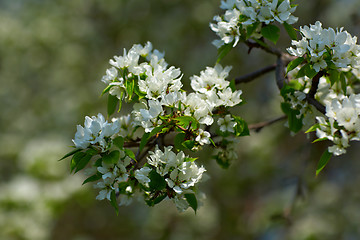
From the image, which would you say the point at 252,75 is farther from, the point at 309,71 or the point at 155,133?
the point at 155,133

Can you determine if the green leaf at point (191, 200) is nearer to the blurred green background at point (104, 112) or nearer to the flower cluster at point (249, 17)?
the flower cluster at point (249, 17)

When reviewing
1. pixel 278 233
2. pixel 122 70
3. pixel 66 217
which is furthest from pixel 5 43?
pixel 122 70

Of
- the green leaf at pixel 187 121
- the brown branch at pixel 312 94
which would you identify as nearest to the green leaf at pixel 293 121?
the brown branch at pixel 312 94

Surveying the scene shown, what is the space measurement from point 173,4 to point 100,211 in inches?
103

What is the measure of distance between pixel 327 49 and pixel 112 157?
0.70 metres

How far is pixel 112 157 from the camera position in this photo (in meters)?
1.23

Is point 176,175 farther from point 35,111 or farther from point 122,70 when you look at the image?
point 35,111

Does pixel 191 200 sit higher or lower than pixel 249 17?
lower

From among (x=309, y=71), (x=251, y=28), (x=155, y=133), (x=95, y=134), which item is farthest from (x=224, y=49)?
(x=95, y=134)

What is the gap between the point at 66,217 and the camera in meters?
4.79

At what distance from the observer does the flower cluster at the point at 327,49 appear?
1.22 m

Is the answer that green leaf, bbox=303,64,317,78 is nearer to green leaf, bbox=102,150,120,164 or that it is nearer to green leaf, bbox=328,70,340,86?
green leaf, bbox=328,70,340,86

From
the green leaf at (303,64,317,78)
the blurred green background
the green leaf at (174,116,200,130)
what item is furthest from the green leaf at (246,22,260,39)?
the blurred green background

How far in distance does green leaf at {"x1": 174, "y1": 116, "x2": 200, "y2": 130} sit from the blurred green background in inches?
108
